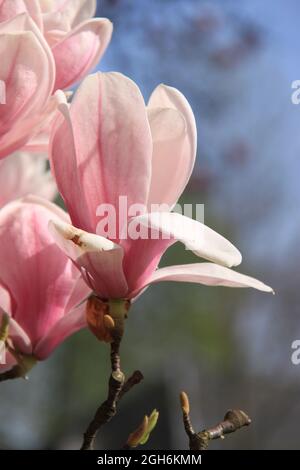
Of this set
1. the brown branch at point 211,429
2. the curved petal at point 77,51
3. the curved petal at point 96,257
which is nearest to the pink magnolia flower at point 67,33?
the curved petal at point 77,51

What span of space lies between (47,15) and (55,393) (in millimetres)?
4467

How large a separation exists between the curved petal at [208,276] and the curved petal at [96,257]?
0.03 m

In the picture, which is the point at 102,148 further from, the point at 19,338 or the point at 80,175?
the point at 19,338

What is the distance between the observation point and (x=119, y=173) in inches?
19.7

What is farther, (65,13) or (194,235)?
(65,13)

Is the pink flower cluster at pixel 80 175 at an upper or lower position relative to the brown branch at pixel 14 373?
upper

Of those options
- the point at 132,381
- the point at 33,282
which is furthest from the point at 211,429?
the point at 33,282

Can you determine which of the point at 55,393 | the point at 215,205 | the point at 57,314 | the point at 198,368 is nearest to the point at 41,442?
the point at 55,393

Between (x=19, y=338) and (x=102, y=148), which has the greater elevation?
(x=102, y=148)

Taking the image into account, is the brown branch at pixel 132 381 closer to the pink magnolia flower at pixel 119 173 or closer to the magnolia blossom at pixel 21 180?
the pink magnolia flower at pixel 119 173

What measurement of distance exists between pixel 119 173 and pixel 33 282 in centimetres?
13

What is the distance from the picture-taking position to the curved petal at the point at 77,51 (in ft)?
1.78

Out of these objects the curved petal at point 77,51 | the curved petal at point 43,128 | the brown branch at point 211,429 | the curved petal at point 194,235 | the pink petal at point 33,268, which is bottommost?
the brown branch at point 211,429

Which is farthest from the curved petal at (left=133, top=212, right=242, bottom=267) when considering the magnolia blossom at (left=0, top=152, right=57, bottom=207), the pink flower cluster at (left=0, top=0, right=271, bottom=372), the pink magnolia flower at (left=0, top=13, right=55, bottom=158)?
the magnolia blossom at (left=0, top=152, right=57, bottom=207)
